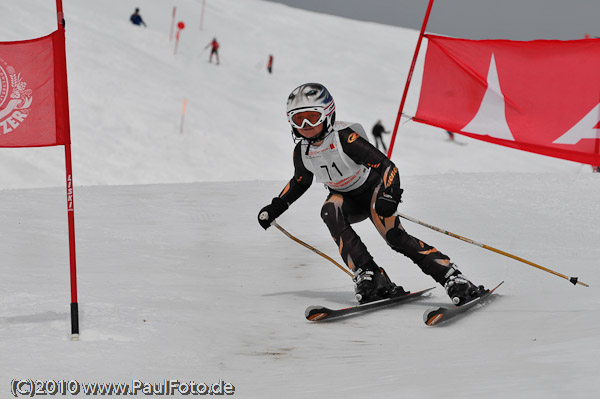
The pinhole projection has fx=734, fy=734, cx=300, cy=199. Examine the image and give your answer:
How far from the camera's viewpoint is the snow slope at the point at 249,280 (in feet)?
10.7

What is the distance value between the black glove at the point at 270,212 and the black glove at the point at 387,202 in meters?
0.86

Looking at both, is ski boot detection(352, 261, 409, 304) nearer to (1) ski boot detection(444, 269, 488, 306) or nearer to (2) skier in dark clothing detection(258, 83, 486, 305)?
(2) skier in dark clothing detection(258, 83, 486, 305)

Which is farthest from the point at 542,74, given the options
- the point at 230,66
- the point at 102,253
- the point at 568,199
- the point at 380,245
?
the point at 230,66

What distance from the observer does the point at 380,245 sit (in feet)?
25.1

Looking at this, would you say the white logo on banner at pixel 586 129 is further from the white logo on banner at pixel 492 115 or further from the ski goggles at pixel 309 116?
the ski goggles at pixel 309 116

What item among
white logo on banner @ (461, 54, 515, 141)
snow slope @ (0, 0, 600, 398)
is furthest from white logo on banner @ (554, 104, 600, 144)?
snow slope @ (0, 0, 600, 398)

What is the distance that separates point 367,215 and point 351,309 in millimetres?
822

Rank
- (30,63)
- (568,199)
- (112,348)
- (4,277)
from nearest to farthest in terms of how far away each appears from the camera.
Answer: (112,348), (30,63), (4,277), (568,199)

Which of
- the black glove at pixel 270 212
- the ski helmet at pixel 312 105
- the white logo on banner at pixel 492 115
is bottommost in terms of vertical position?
the black glove at pixel 270 212

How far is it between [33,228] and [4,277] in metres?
2.43

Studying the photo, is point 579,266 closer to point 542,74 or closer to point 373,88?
point 542,74

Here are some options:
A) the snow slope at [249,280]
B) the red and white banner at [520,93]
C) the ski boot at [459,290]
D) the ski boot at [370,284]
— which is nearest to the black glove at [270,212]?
the snow slope at [249,280]

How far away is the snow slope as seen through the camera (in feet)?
10.7

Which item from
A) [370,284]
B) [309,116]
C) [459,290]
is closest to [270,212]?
[309,116]
